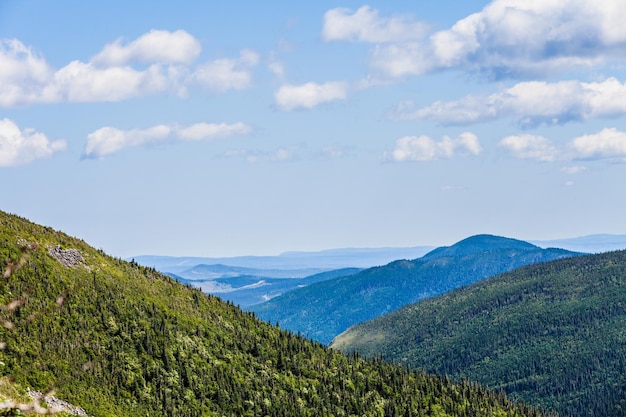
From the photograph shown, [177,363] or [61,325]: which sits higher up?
[61,325]

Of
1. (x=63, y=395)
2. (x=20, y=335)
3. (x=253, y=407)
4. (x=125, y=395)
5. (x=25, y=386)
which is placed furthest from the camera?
(x=253, y=407)

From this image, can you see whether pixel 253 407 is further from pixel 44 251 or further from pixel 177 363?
pixel 44 251

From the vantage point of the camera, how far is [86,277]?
648 feet

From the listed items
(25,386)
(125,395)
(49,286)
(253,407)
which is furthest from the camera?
(253,407)

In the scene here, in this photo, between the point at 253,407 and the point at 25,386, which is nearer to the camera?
the point at 25,386

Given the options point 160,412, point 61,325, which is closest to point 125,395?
point 160,412

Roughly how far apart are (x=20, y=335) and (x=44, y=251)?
155 ft

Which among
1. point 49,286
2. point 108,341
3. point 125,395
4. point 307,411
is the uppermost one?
point 49,286

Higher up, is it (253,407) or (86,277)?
(86,277)

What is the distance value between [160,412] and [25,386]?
41.5m

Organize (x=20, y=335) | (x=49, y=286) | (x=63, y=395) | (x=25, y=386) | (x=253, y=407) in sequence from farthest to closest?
(x=253, y=407), (x=49, y=286), (x=20, y=335), (x=63, y=395), (x=25, y=386)

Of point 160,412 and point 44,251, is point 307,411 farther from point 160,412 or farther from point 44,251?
point 44,251

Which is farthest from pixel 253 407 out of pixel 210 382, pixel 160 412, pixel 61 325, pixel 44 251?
pixel 44 251

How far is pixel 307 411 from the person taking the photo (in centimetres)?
19525
